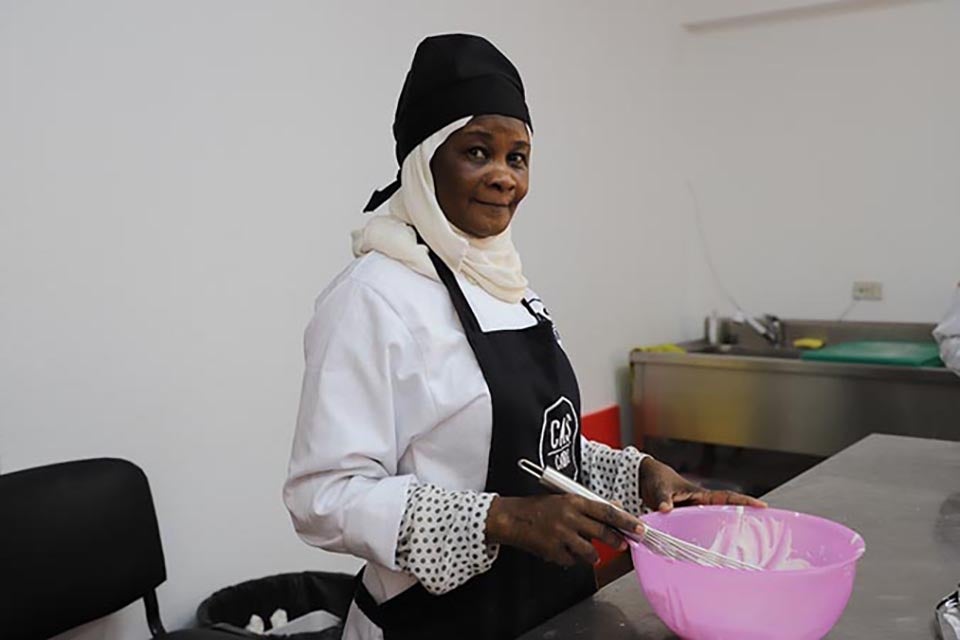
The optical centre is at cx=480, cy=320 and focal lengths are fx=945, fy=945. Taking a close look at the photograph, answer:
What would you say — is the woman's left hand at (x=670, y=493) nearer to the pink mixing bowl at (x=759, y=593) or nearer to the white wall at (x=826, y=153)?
the pink mixing bowl at (x=759, y=593)

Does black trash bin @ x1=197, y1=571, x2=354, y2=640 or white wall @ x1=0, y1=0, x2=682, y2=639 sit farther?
black trash bin @ x1=197, y1=571, x2=354, y2=640

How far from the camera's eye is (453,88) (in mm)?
1100

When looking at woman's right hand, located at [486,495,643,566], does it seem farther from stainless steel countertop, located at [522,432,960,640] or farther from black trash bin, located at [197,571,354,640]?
black trash bin, located at [197,571,354,640]

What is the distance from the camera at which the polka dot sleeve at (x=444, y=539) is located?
976 mm

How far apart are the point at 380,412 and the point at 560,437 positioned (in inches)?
10.3

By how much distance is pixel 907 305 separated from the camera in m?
3.20

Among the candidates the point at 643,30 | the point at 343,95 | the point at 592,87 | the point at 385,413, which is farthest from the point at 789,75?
the point at 385,413

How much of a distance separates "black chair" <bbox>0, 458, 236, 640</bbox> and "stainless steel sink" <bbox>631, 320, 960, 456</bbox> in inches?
74.2

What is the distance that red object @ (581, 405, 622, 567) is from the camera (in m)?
3.11

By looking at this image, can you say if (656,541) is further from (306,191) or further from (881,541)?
(306,191)

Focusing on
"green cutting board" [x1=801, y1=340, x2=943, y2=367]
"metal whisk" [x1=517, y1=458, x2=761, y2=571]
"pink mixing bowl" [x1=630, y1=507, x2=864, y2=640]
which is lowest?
"green cutting board" [x1=801, y1=340, x2=943, y2=367]

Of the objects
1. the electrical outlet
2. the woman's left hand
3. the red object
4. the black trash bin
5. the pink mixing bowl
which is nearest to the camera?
the pink mixing bowl

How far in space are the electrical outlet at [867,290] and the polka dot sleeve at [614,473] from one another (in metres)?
2.32

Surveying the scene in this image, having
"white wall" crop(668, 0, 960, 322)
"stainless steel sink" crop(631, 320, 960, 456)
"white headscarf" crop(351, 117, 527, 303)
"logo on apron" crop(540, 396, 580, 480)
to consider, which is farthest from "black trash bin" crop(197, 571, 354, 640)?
"white wall" crop(668, 0, 960, 322)
